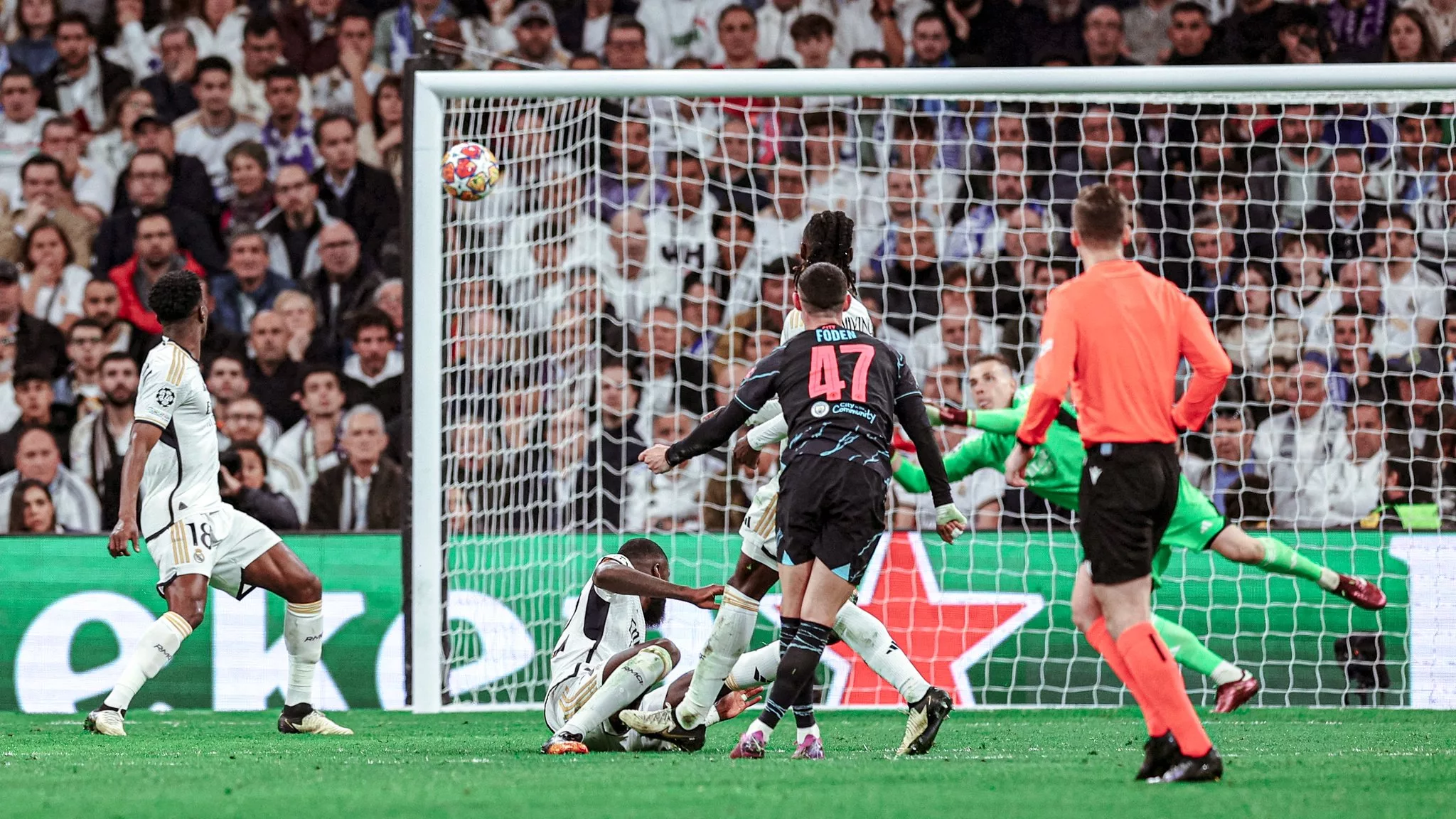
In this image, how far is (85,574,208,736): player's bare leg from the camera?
24.8 feet

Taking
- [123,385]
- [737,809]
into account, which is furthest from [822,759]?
[123,385]

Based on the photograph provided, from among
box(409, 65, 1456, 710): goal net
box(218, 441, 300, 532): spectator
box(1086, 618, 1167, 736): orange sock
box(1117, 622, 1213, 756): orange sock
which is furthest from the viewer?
box(218, 441, 300, 532): spectator

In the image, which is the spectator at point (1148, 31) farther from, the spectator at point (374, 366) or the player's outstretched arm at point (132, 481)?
the player's outstretched arm at point (132, 481)

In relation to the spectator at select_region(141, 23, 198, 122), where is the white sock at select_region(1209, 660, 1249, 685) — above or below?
below

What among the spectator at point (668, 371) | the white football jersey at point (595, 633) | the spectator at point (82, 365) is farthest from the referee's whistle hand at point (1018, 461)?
the spectator at point (82, 365)

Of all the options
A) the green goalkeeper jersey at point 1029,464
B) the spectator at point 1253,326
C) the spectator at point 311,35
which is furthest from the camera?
the spectator at point 311,35

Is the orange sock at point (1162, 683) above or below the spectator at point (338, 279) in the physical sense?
below

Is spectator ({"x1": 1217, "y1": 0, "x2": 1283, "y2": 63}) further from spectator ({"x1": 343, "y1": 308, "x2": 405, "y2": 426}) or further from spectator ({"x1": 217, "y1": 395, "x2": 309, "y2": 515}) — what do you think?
spectator ({"x1": 217, "y1": 395, "x2": 309, "y2": 515})

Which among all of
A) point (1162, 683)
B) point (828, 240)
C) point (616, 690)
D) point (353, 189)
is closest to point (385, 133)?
point (353, 189)

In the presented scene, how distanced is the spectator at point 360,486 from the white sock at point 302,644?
285 centimetres

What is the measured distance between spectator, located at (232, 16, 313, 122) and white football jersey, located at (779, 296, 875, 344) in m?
6.84

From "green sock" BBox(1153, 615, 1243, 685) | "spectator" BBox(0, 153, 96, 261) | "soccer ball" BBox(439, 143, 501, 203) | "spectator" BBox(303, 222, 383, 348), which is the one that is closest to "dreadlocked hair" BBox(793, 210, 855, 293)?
"soccer ball" BBox(439, 143, 501, 203)

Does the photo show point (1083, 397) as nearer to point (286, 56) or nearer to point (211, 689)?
point (211, 689)

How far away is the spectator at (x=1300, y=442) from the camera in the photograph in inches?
418
